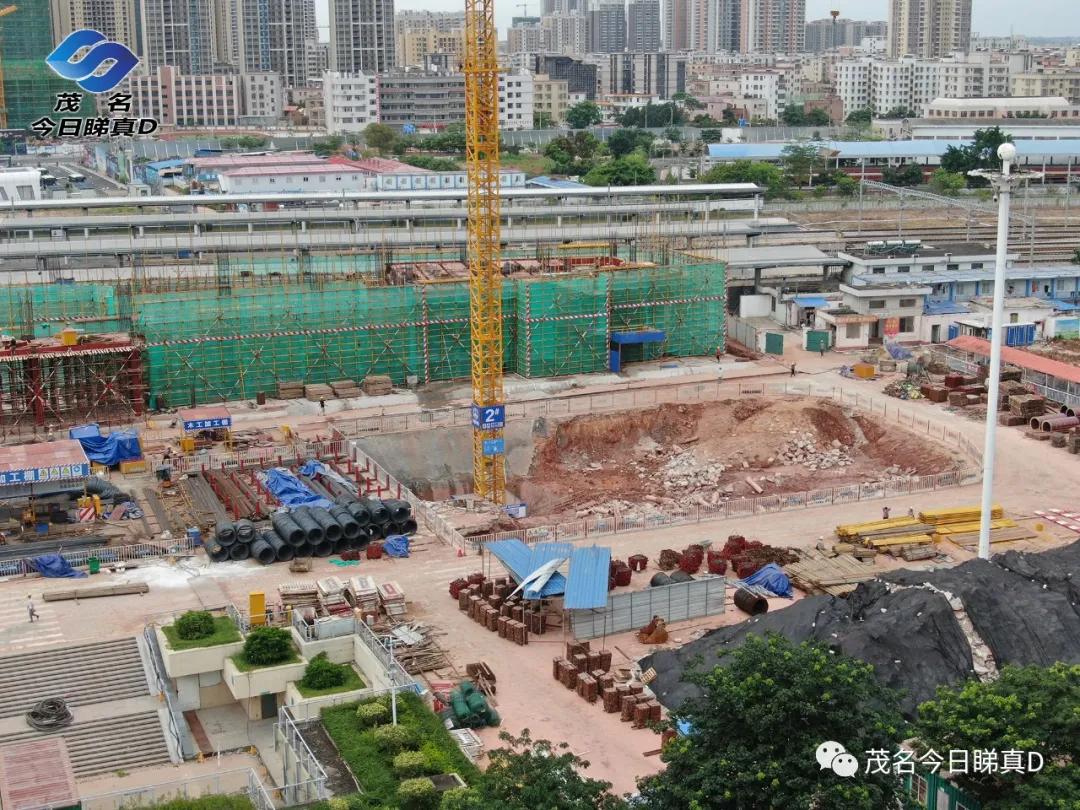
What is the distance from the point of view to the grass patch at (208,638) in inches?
953

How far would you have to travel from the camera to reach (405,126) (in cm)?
12481

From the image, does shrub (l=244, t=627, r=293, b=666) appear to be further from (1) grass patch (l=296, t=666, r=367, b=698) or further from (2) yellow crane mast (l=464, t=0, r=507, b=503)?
(2) yellow crane mast (l=464, t=0, r=507, b=503)

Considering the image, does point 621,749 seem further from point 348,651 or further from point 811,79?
point 811,79

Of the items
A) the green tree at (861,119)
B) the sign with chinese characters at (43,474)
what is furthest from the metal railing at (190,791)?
the green tree at (861,119)

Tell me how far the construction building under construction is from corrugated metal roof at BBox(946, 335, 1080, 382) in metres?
7.99

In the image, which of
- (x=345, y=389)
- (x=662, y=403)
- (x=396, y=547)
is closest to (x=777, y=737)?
(x=396, y=547)

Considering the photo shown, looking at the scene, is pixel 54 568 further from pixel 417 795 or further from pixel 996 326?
pixel 996 326

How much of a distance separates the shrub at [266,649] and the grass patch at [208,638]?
2.26 feet

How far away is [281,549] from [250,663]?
22.5 ft

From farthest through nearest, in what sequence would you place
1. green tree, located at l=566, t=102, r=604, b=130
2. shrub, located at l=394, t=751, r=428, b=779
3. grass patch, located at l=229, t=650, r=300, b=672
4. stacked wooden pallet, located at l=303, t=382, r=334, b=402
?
green tree, located at l=566, t=102, r=604, b=130, stacked wooden pallet, located at l=303, t=382, r=334, b=402, grass patch, located at l=229, t=650, r=300, b=672, shrub, located at l=394, t=751, r=428, b=779

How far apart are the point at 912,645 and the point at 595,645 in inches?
234

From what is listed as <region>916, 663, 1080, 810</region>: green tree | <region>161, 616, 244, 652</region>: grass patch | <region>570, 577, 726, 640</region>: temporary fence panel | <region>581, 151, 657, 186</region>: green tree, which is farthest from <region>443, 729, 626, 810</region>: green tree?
<region>581, 151, 657, 186</region>: green tree

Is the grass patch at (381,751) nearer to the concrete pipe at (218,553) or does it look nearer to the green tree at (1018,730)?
the green tree at (1018,730)

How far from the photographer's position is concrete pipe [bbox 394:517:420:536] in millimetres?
31844
